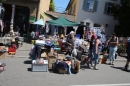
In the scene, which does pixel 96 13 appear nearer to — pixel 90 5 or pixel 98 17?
pixel 98 17

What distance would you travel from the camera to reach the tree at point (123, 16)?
22.9 meters

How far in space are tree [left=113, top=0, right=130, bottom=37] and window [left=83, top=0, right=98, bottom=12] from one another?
8.51 ft

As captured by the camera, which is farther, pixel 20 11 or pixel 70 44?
pixel 20 11

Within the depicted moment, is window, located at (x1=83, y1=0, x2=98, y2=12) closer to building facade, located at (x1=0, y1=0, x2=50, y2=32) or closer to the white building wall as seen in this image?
the white building wall

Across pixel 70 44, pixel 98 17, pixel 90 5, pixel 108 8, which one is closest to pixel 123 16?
pixel 108 8

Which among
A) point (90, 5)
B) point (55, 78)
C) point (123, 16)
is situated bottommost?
point (55, 78)

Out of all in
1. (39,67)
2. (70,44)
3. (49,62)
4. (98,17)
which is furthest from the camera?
(98,17)

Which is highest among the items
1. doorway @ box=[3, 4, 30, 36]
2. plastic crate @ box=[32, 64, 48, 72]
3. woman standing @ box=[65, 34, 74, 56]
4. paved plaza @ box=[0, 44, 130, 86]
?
doorway @ box=[3, 4, 30, 36]

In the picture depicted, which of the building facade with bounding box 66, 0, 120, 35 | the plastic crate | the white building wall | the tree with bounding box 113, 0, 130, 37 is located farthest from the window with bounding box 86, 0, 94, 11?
the plastic crate

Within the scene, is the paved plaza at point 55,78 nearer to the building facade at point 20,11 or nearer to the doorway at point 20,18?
the building facade at point 20,11

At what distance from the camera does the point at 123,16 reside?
23.0 m

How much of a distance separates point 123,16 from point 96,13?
Answer: 12.3 feet

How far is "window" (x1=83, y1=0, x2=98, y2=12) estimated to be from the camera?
24847 mm

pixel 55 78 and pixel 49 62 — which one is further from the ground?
pixel 49 62
